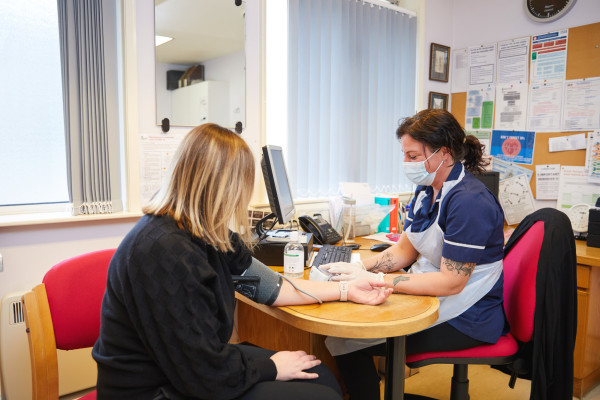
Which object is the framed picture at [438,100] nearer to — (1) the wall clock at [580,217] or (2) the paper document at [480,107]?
(2) the paper document at [480,107]

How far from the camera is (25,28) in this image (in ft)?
6.42

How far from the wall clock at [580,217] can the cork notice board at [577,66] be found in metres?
0.28

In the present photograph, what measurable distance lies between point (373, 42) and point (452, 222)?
1925mm

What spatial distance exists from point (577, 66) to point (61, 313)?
3126 millimetres

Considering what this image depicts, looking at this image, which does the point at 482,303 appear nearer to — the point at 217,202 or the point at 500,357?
the point at 500,357

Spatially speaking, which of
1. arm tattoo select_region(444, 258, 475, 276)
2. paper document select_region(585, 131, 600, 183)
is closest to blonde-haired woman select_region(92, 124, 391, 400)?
arm tattoo select_region(444, 258, 475, 276)

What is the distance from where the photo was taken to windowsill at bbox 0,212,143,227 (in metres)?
1.83

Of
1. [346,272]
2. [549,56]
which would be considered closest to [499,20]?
[549,56]

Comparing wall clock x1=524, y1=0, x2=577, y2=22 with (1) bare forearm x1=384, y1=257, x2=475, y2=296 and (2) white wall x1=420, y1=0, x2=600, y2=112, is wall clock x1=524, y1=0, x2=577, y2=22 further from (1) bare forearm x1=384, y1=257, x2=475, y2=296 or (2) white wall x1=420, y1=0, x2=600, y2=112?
(1) bare forearm x1=384, y1=257, x2=475, y2=296

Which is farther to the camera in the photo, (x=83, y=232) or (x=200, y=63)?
(x=200, y=63)

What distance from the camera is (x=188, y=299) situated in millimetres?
1023

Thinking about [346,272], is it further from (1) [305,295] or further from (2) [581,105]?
(2) [581,105]

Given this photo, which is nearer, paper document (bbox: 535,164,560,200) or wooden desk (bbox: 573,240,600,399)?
wooden desk (bbox: 573,240,600,399)

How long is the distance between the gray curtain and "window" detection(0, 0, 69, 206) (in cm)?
16
